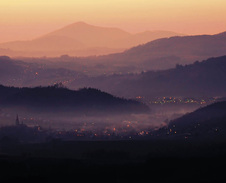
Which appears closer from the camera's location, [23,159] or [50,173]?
[50,173]

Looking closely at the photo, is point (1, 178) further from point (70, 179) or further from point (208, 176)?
point (208, 176)

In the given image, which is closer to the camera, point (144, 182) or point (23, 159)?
point (144, 182)

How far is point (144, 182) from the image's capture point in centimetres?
16350

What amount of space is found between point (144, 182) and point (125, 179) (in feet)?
15.8

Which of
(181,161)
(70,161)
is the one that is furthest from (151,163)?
(70,161)

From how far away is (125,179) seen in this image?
166500 mm

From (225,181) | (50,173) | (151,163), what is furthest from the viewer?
(151,163)

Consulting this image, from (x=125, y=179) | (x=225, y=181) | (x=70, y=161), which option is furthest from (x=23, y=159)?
(x=225, y=181)

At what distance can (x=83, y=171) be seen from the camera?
17800 centimetres

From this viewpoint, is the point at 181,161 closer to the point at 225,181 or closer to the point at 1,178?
the point at 225,181

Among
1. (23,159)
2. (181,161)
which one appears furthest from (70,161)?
Answer: (181,161)

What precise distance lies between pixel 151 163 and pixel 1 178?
42.1 meters

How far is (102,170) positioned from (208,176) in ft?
82.9

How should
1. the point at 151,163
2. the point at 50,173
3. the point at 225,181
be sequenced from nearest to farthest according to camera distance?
the point at 225,181, the point at 50,173, the point at 151,163
